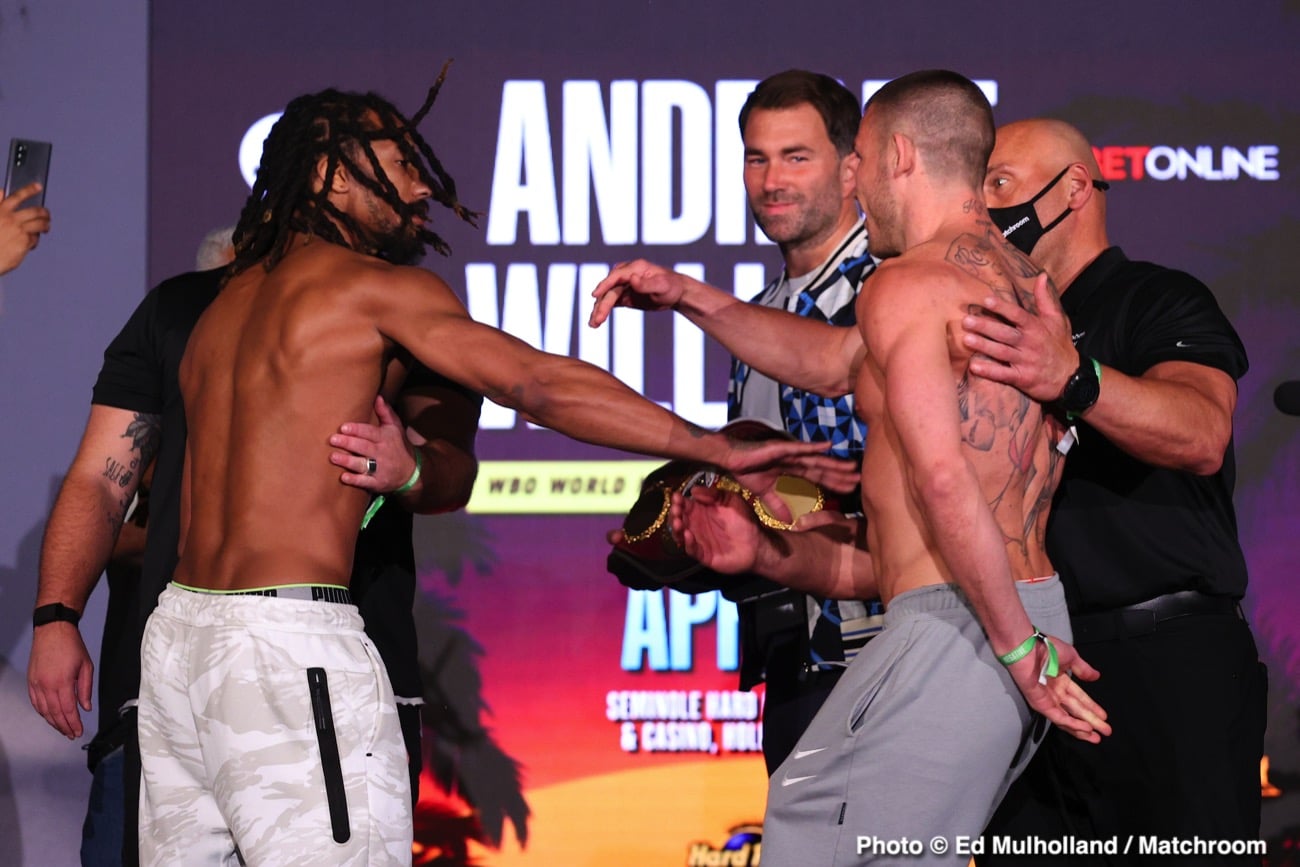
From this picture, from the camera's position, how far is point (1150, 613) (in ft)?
10.0

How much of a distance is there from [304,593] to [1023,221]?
1.77m

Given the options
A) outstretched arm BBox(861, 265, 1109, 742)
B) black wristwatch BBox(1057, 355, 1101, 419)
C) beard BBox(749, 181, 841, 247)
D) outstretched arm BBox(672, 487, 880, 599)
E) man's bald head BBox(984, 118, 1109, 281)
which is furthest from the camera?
beard BBox(749, 181, 841, 247)

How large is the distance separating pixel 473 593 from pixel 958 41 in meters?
2.50

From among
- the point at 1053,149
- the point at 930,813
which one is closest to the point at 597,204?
the point at 1053,149

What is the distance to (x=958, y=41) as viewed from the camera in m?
4.93

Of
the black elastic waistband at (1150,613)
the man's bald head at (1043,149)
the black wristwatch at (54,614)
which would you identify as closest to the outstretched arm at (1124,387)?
the black elastic waistband at (1150,613)

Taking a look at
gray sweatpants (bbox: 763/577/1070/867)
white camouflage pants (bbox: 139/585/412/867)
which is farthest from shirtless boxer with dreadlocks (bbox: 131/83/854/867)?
gray sweatpants (bbox: 763/577/1070/867)

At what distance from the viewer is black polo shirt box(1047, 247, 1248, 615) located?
9.92 feet

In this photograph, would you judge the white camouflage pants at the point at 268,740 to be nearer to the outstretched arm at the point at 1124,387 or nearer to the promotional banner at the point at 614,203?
the outstretched arm at the point at 1124,387

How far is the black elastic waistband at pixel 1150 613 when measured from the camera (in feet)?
10.0

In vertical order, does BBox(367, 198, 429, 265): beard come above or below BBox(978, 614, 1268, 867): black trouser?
above

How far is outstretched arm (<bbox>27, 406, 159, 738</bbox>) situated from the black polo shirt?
6.56 ft

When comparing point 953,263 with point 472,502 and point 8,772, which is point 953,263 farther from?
point 8,772

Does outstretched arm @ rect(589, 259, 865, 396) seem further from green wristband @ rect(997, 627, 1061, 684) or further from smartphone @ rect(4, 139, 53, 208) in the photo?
smartphone @ rect(4, 139, 53, 208)
